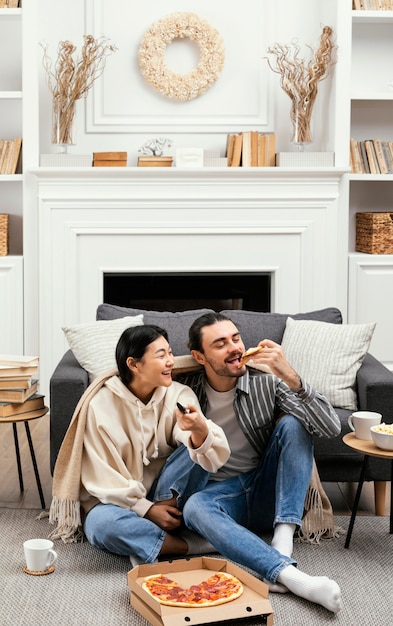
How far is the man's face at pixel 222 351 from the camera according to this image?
3.33m

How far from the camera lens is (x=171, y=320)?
411cm

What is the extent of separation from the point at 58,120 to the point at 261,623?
3.44m

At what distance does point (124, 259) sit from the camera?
5.55 metres

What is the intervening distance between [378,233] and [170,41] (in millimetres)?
1629

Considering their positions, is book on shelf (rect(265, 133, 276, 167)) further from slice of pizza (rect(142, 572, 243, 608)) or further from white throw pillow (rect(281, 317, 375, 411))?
slice of pizza (rect(142, 572, 243, 608))

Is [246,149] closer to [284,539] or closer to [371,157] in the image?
[371,157]

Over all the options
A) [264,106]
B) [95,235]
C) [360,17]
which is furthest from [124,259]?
[360,17]

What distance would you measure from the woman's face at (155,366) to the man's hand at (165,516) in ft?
1.34

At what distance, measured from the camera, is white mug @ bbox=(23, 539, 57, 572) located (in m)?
3.08

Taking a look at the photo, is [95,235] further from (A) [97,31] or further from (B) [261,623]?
(B) [261,623]

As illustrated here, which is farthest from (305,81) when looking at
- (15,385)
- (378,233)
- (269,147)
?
(15,385)

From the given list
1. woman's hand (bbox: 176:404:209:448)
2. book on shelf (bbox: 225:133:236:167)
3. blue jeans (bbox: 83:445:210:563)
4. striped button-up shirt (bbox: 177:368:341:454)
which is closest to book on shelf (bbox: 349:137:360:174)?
book on shelf (bbox: 225:133:236:167)

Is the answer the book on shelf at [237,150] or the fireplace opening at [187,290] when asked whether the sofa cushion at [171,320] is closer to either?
the fireplace opening at [187,290]

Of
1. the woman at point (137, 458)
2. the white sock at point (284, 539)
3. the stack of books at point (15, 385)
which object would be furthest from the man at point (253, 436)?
the stack of books at point (15, 385)
